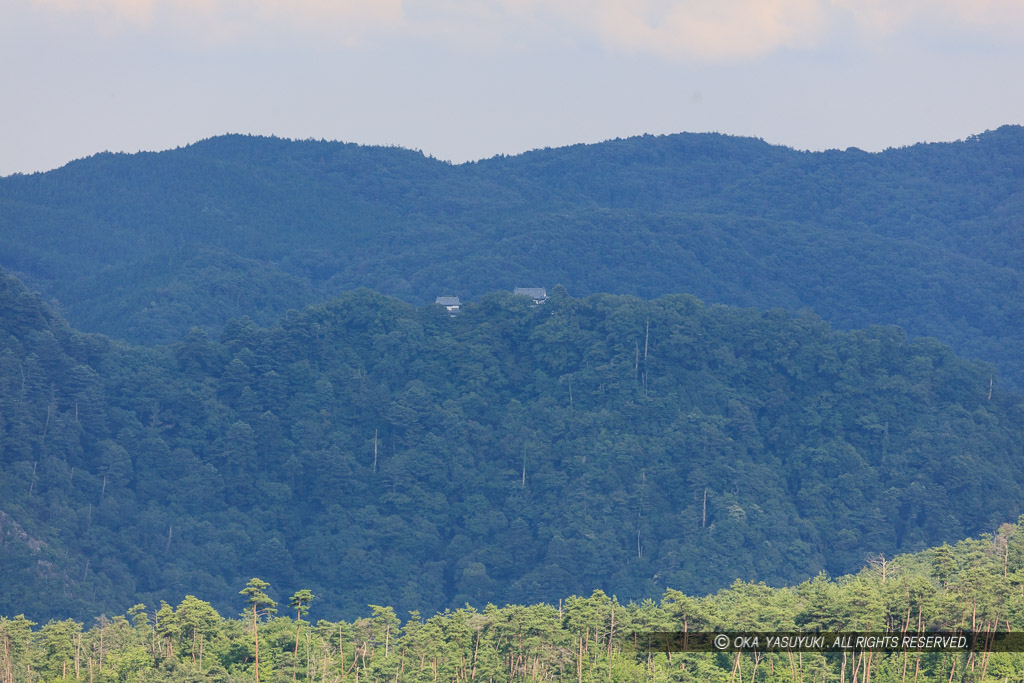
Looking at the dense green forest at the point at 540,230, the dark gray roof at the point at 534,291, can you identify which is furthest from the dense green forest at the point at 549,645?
the dark gray roof at the point at 534,291

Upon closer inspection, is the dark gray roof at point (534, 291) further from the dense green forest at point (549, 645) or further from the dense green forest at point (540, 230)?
the dense green forest at point (549, 645)

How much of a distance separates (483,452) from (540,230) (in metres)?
52.2

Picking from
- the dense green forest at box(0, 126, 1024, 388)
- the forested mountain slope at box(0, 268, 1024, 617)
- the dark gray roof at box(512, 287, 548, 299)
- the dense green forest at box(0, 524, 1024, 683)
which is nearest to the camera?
the dense green forest at box(0, 524, 1024, 683)

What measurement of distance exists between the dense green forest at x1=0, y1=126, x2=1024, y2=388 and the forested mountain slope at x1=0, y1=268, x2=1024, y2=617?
85.3 feet

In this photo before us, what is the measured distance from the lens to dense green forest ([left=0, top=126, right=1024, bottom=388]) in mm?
134125

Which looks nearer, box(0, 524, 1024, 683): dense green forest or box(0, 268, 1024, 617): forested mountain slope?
box(0, 524, 1024, 683): dense green forest

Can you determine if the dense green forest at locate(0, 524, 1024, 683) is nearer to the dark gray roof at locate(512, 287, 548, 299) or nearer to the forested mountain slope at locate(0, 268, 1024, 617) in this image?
the forested mountain slope at locate(0, 268, 1024, 617)

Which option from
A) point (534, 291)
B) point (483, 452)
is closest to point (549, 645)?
point (483, 452)

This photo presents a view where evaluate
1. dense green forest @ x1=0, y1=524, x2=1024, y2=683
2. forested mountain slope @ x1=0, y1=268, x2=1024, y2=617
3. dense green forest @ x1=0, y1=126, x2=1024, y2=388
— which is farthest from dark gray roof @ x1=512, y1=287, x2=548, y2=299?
dense green forest @ x1=0, y1=524, x2=1024, y2=683

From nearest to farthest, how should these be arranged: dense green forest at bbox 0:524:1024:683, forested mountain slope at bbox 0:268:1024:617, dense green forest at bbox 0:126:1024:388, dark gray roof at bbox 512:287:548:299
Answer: dense green forest at bbox 0:524:1024:683
forested mountain slope at bbox 0:268:1024:617
dark gray roof at bbox 512:287:548:299
dense green forest at bbox 0:126:1024:388

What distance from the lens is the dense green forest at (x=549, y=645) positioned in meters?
43.9

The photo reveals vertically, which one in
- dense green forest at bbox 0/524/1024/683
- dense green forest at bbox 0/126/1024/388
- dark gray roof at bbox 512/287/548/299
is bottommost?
dense green forest at bbox 0/524/1024/683

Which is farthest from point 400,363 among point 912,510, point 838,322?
point 838,322

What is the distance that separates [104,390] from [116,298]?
117 feet
